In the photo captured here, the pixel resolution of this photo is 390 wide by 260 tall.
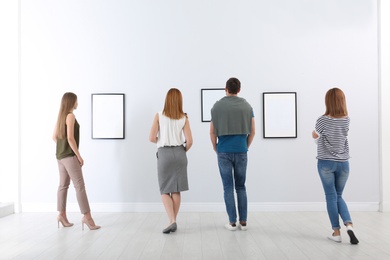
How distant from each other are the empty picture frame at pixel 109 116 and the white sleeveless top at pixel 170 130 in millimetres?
1500

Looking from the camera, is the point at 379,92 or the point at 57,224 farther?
the point at 379,92

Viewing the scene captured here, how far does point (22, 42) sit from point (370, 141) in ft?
17.7

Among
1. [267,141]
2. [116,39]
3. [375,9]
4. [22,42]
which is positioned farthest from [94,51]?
[375,9]

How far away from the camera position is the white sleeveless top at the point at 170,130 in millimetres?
4438

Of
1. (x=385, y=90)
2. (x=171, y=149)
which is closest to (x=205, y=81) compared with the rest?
(x=171, y=149)

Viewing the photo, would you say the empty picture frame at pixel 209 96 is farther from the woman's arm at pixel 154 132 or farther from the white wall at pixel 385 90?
the white wall at pixel 385 90

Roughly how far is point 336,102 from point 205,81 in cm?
230

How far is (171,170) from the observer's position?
443 centimetres

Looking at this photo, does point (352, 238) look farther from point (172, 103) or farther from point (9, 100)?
point (9, 100)

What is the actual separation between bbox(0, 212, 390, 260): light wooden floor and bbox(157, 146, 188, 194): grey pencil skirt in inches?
20.4

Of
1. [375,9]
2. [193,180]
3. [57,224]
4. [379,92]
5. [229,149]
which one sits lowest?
[57,224]

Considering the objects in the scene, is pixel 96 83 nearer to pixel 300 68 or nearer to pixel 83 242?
pixel 83 242

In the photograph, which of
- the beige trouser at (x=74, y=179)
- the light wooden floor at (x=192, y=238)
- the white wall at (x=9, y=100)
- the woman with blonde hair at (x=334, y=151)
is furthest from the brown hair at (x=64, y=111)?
the woman with blonde hair at (x=334, y=151)

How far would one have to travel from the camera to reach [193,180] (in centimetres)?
577
